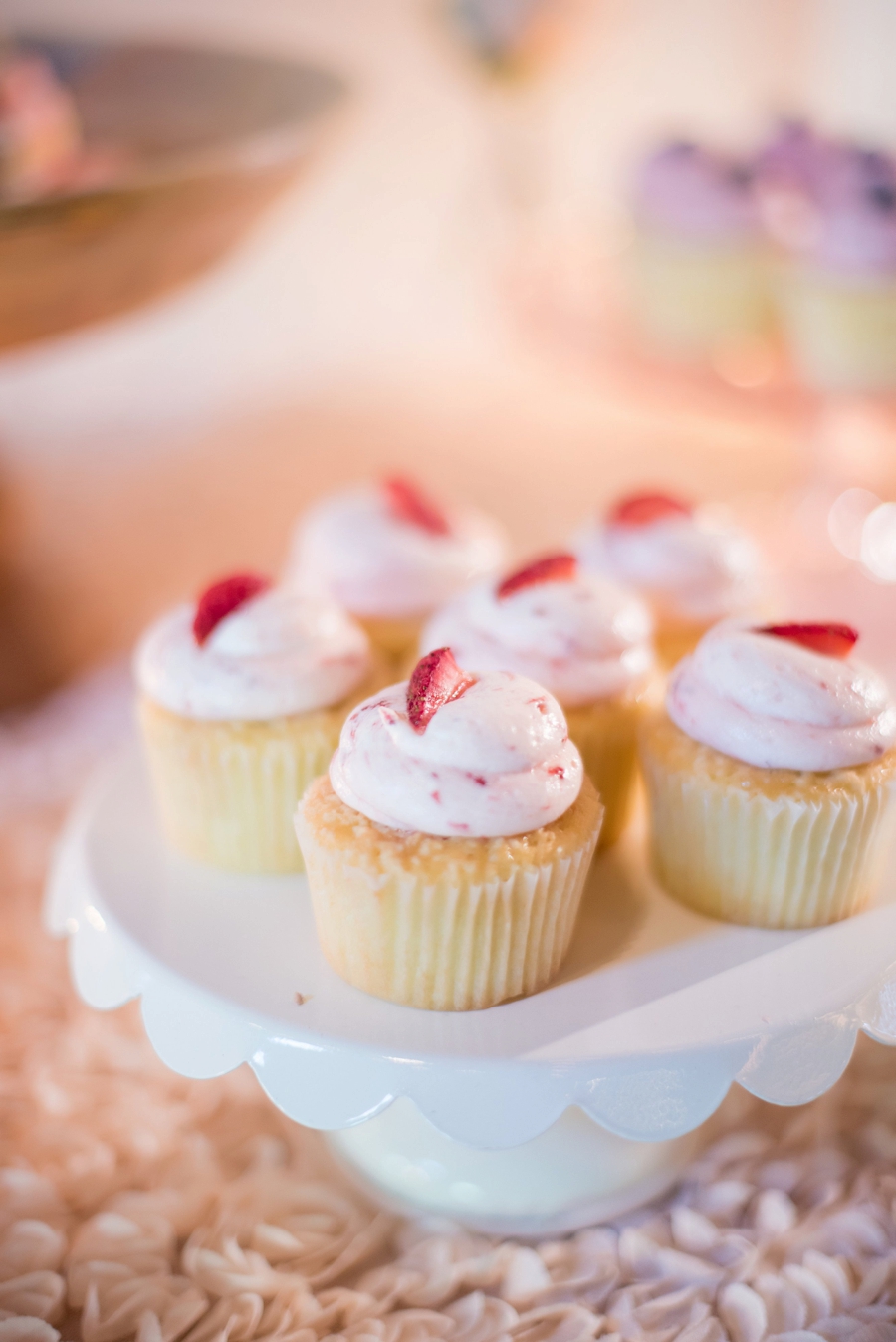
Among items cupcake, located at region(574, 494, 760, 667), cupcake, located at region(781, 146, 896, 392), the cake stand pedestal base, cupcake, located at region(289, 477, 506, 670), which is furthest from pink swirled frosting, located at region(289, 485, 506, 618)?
cupcake, located at region(781, 146, 896, 392)

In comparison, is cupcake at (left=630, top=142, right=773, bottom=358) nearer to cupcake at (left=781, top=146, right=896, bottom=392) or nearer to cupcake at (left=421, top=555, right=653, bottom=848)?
cupcake at (left=781, top=146, right=896, bottom=392)

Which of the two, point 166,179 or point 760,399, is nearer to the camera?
point 166,179

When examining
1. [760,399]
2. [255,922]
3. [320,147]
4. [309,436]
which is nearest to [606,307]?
[760,399]

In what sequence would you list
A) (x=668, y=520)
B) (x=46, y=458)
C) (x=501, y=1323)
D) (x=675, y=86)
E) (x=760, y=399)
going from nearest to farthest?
(x=501, y=1323)
(x=668, y=520)
(x=760, y=399)
(x=46, y=458)
(x=675, y=86)

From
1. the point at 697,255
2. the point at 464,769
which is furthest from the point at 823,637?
the point at 697,255

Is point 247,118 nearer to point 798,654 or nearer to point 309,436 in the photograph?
point 309,436

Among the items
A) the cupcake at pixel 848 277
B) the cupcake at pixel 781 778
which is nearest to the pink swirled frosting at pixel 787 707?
the cupcake at pixel 781 778
